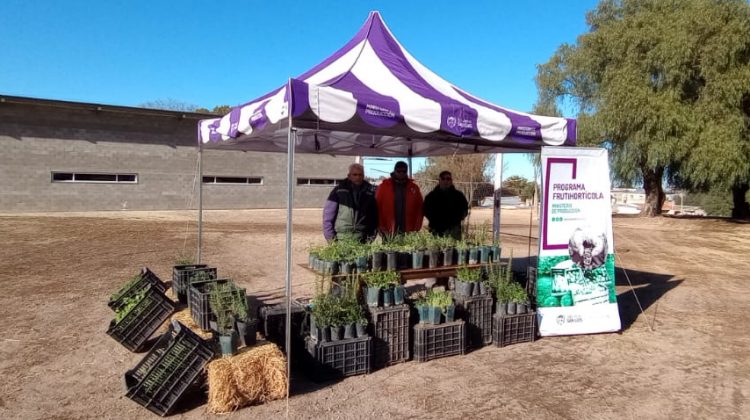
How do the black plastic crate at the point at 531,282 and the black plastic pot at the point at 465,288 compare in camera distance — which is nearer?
the black plastic pot at the point at 465,288

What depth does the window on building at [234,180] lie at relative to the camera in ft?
73.1

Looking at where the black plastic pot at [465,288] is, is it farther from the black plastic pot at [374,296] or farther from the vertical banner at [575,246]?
the black plastic pot at [374,296]

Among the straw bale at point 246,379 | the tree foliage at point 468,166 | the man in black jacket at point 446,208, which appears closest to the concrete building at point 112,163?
the tree foliage at point 468,166

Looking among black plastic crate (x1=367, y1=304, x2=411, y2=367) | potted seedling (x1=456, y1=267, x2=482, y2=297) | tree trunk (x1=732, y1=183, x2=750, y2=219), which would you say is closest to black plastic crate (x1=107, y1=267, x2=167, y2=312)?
black plastic crate (x1=367, y1=304, x2=411, y2=367)

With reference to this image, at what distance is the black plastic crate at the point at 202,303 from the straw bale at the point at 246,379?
2.94 ft

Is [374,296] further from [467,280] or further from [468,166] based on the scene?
[468,166]

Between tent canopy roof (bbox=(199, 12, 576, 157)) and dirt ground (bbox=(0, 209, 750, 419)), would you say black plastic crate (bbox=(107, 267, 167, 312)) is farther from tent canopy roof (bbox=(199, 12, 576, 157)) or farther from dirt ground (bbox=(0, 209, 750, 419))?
tent canopy roof (bbox=(199, 12, 576, 157))

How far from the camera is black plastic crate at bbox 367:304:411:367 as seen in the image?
3996mm

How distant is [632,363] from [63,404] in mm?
4438

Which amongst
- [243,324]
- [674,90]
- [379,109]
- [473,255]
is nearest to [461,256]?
[473,255]

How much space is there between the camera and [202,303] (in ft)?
14.3

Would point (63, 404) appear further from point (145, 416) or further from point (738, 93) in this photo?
point (738, 93)

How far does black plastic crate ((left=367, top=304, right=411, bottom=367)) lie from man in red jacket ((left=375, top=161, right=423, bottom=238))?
182 centimetres

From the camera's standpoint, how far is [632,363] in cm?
430
